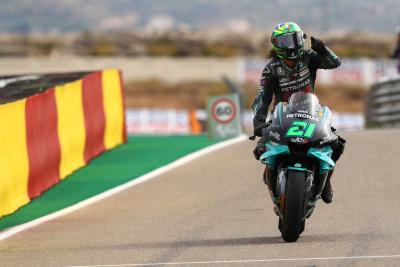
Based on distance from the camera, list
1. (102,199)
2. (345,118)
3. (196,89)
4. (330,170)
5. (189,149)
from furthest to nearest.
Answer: (196,89) < (345,118) < (189,149) < (102,199) < (330,170)

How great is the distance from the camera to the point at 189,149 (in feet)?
66.9

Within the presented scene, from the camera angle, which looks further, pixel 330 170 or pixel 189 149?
pixel 189 149

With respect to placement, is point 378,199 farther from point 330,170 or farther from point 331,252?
Result: point 331,252

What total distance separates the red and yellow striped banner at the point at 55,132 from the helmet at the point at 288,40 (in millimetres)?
3656

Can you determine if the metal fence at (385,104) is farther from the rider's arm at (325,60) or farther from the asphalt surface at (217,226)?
the rider's arm at (325,60)

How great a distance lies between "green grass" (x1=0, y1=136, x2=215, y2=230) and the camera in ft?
46.1

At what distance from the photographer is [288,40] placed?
10664 millimetres

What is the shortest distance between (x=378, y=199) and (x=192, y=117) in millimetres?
25346

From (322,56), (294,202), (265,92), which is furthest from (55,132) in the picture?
(294,202)

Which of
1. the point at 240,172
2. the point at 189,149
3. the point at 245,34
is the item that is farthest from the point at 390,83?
the point at 245,34

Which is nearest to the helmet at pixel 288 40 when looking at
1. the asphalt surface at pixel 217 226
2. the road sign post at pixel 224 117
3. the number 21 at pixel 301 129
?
the number 21 at pixel 301 129

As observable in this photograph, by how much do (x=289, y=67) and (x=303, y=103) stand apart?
1.97ft

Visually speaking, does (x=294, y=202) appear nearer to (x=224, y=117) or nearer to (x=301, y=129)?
(x=301, y=129)

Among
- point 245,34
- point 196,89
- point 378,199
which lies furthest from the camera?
point 245,34
